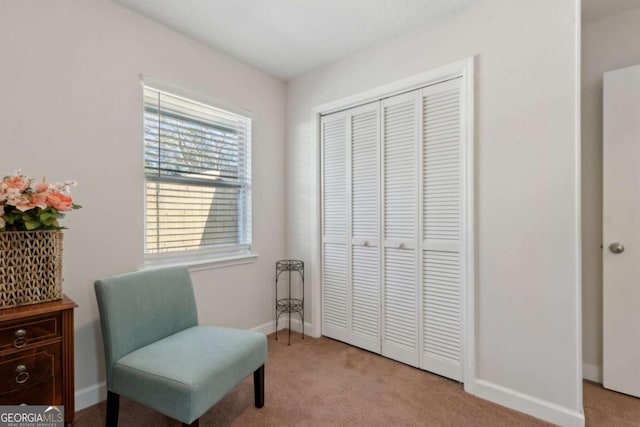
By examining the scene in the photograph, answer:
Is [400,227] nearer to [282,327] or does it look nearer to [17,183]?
[282,327]

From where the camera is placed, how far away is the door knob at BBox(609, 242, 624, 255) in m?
1.97

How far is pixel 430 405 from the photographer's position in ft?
6.06

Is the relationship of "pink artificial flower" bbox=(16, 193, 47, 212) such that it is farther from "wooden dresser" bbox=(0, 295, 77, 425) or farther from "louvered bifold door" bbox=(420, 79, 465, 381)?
"louvered bifold door" bbox=(420, 79, 465, 381)

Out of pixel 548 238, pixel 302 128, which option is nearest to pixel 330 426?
pixel 548 238

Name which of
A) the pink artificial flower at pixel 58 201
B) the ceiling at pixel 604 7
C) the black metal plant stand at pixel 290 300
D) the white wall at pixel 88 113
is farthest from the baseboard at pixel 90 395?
the ceiling at pixel 604 7

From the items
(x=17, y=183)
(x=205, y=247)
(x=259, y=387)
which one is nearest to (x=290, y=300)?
(x=205, y=247)

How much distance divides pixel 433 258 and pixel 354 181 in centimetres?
90

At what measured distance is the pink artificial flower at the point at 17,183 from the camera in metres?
1.30

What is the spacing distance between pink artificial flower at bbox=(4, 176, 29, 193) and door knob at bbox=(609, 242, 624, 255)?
3202 millimetres

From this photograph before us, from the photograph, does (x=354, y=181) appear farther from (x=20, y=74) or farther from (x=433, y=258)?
(x=20, y=74)

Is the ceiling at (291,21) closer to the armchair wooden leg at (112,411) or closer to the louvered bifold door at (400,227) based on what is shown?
the louvered bifold door at (400,227)

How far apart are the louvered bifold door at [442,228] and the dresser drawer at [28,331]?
2.11m

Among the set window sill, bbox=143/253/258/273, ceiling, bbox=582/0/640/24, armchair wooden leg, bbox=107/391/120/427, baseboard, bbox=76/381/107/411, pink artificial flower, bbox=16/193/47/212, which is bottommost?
baseboard, bbox=76/381/107/411

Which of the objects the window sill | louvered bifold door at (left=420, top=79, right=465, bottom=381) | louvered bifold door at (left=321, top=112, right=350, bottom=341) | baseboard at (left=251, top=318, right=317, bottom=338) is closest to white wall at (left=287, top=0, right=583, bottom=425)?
louvered bifold door at (left=420, top=79, right=465, bottom=381)
